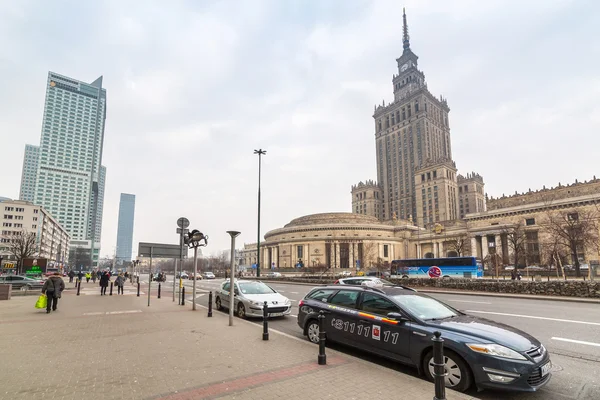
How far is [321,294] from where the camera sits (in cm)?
871

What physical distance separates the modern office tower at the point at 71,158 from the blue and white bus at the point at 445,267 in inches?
5529

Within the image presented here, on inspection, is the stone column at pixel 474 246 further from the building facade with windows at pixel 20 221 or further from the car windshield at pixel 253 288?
the building facade with windows at pixel 20 221

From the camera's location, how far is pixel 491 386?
4855 mm

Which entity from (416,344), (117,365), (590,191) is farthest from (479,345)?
(590,191)

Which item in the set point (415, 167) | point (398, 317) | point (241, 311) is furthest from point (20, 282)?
point (415, 167)

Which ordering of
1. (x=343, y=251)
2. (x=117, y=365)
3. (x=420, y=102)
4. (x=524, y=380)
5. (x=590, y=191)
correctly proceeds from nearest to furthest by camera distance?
(x=524, y=380) < (x=117, y=365) < (x=590, y=191) < (x=343, y=251) < (x=420, y=102)

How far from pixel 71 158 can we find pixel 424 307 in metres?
205

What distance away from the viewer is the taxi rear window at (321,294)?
8.41 meters

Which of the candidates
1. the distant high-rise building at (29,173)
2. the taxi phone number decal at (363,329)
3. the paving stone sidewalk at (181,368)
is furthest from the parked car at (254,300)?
the distant high-rise building at (29,173)

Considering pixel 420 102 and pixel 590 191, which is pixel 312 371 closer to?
pixel 590 191

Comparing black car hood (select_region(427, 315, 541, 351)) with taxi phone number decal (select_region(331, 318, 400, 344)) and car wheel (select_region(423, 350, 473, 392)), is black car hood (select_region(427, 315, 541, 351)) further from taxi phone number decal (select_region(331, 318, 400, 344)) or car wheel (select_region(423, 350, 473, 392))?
taxi phone number decal (select_region(331, 318, 400, 344))

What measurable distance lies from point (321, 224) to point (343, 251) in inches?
441

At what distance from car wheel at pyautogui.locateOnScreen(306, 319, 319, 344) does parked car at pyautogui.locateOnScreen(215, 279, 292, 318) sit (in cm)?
377

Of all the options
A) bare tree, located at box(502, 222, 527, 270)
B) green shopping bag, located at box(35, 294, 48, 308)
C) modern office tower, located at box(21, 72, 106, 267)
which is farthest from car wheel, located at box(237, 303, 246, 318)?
modern office tower, located at box(21, 72, 106, 267)
